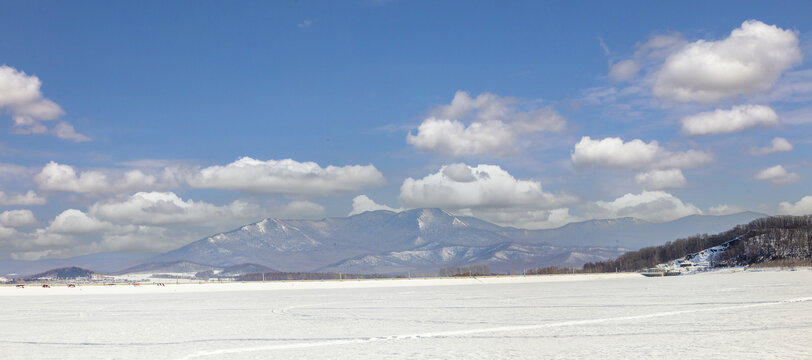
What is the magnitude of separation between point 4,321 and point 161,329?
14.7 metres

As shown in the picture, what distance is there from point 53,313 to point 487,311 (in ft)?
110

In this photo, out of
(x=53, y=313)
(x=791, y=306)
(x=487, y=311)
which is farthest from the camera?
(x=53, y=313)

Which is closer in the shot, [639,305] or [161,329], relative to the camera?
[161,329]

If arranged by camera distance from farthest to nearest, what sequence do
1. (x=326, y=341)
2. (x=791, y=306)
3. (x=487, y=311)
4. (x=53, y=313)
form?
(x=53, y=313)
(x=487, y=311)
(x=791, y=306)
(x=326, y=341)

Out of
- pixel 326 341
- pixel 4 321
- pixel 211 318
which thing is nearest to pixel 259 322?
pixel 211 318

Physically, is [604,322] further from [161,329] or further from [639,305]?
[161,329]

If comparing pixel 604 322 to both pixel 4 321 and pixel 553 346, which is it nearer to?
pixel 553 346

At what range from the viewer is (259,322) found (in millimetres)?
41094

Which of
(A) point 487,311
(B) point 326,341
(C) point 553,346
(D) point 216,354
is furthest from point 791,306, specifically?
(D) point 216,354

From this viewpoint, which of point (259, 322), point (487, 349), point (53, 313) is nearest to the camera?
point (487, 349)

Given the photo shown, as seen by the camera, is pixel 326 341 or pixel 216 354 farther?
pixel 326 341

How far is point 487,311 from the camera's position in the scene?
4706 centimetres

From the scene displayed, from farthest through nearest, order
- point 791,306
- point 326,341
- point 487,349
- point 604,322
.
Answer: point 791,306 < point 604,322 < point 326,341 < point 487,349

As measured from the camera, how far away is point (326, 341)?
30.7m
